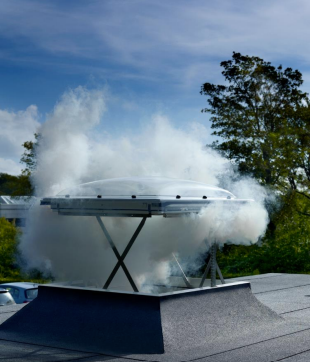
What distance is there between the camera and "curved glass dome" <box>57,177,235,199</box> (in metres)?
7.71

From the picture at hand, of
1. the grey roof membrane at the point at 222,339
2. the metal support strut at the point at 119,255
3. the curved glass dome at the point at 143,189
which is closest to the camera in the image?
the grey roof membrane at the point at 222,339

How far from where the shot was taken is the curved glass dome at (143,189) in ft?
25.3

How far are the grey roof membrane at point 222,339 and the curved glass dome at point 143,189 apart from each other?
4.77 ft

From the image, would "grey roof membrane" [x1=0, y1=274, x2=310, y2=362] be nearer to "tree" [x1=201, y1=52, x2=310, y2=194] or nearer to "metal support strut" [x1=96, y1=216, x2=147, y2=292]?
"metal support strut" [x1=96, y1=216, x2=147, y2=292]

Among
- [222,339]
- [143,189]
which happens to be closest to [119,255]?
[143,189]

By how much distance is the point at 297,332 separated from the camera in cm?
786

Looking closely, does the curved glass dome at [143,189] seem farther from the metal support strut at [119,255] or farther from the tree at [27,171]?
the tree at [27,171]

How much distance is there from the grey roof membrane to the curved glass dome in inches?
57.3

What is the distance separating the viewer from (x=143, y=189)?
7715 mm

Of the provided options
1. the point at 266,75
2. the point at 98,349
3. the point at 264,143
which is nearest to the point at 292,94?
the point at 266,75

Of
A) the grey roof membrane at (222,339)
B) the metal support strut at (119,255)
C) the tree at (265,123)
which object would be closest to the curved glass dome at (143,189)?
the metal support strut at (119,255)

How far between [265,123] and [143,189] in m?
22.0

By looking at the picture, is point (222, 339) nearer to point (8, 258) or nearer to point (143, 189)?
point (143, 189)

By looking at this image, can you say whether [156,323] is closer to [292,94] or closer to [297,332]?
[297,332]
